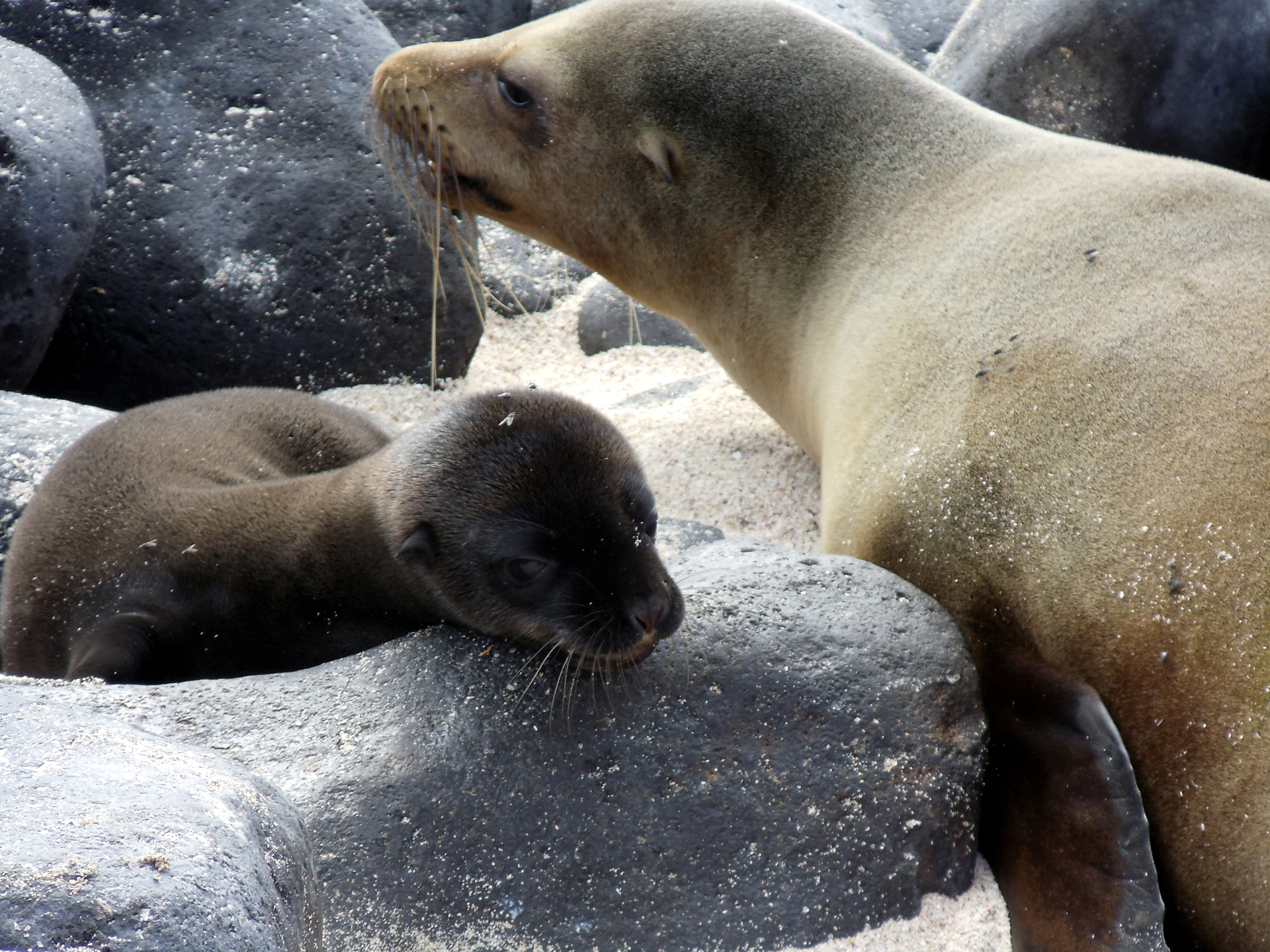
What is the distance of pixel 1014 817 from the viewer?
2412 mm

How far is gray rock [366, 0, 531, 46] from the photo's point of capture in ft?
23.9

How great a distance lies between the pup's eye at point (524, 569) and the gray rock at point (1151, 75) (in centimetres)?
351

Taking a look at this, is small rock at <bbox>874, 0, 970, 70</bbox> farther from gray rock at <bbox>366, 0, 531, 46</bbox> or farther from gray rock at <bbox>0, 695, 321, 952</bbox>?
gray rock at <bbox>0, 695, 321, 952</bbox>

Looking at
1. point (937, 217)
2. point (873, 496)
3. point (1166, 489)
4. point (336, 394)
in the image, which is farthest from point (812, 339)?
point (336, 394)

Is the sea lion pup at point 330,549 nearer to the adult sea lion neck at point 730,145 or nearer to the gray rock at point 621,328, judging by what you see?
the adult sea lion neck at point 730,145

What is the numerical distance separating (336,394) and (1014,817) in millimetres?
3503

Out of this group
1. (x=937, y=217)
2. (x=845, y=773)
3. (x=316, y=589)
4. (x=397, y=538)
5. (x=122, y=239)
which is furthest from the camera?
(x=122, y=239)

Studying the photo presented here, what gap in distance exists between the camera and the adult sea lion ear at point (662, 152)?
3.86 meters

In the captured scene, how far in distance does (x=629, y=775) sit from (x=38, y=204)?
122 inches

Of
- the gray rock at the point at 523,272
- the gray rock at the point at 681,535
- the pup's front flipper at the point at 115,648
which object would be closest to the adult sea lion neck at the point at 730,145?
the gray rock at the point at 681,535

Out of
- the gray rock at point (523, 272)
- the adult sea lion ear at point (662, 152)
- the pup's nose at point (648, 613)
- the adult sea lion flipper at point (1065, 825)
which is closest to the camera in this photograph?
the adult sea lion flipper at point (1065, 825)

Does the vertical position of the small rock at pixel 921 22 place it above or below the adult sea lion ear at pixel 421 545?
below

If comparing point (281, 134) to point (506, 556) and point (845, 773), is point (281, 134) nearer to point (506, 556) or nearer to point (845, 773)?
point (506, 556)

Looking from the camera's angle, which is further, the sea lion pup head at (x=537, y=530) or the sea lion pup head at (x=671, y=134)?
the sea lion pup head at (x=671, y=134)
